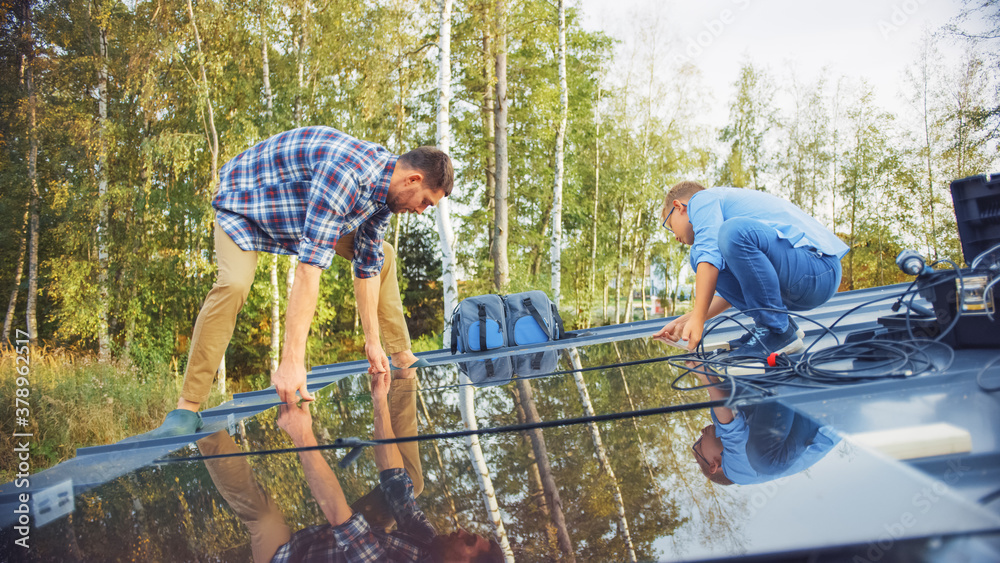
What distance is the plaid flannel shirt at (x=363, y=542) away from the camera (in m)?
0.76

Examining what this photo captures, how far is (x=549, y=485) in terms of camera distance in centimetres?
95

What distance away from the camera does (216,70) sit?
32.6 feet

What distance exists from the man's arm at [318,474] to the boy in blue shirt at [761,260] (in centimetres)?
149

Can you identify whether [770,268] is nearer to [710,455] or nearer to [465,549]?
[710,455]

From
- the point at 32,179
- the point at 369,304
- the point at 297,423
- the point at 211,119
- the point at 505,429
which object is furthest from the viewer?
the point at 32,179

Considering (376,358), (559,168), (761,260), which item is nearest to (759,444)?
(761,260)

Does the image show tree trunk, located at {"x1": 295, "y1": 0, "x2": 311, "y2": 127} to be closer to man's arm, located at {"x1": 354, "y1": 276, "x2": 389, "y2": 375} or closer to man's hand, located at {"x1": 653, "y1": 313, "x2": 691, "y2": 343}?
man's arm, located at {"x1": 354, "y1": 276, "x2": 389, "y2": 375}

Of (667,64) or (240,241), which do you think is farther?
(667,64)

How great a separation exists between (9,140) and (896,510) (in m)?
15.2

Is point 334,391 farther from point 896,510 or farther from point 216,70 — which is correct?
point 216,70

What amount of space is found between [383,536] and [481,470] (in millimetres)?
313

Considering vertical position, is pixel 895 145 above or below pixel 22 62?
below

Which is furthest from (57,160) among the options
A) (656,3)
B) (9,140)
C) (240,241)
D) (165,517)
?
(656,3)

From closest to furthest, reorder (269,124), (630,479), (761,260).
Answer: (630,479) < (761,260) < (269,124)
